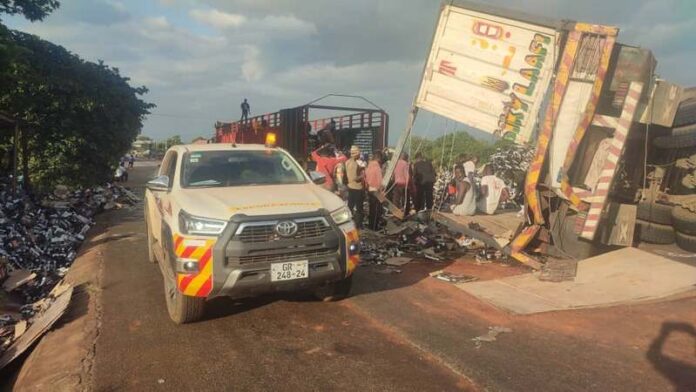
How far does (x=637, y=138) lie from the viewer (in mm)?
7730

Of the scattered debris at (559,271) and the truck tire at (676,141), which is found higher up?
the truck tire at (676,141)

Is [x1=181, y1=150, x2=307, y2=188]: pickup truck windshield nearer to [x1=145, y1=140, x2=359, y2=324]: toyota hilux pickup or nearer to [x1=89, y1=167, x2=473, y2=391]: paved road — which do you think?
[x1=145, y1=140, x2=359, y2=324]: toyota hilux pickup

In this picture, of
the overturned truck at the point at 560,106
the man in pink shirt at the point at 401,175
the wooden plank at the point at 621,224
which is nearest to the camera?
the overturned truck at the point at 560,106

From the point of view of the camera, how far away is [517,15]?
6.35 m

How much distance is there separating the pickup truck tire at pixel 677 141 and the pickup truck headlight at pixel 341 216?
565 centimetres

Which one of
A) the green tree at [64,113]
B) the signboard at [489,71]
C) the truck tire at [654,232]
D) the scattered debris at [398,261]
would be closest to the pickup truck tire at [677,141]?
the truck tire at [654,232]

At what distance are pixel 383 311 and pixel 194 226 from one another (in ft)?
7.11

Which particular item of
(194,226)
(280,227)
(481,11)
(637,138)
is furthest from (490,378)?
(637,138)

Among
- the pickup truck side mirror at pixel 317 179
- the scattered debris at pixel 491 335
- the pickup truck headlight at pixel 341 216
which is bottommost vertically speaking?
the scattered debris at pixel 491 335

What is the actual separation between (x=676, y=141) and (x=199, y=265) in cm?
725

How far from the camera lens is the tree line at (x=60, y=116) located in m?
13.9

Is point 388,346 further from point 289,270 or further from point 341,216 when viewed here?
point 341,216

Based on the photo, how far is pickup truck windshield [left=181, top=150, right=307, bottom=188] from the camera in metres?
5.40

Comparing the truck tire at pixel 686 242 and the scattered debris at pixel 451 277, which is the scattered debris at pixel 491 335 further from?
the truck tire at pixel 686 242
